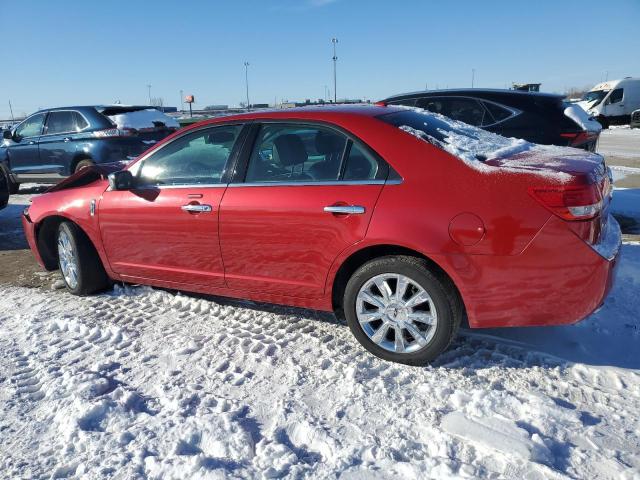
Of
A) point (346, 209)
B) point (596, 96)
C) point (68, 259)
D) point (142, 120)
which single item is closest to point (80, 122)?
point (142, 120)

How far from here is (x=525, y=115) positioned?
21.7ft

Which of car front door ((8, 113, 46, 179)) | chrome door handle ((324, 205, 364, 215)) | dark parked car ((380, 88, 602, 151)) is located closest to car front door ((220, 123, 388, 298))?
chrome door handle ((324, 205, 364, 215))

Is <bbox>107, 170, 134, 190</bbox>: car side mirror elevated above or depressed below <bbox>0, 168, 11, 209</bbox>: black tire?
above

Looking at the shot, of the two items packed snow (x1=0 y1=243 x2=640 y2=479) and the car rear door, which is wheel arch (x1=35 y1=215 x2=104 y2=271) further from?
the car rear door

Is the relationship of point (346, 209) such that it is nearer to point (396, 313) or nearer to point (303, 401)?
point (396, 313)

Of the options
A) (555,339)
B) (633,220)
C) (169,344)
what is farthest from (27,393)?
(633,220)

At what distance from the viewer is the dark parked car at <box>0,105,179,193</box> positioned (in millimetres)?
8898

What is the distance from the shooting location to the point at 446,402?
2693 millimetres

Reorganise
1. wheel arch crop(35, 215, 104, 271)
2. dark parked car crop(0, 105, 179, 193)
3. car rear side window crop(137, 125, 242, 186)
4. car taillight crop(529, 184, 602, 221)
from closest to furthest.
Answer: car taillight crop(529, 184, 602, 221) → car rear side window crop(137, 125, 242, 186) → wheel arch crop(35, 215, 104, 271) → dark parked car crop(0, 105, 179, 193)

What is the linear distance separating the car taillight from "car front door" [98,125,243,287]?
6.75 feet

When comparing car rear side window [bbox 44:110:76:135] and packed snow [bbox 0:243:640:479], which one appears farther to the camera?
car rear side window [bbox 44:110:76:135]

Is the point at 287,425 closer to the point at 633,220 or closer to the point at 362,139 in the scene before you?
the point at 362,139

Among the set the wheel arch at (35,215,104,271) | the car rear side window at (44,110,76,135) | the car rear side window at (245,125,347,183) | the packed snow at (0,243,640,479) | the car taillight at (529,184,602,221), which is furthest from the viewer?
the car rear side window at (44,110,76,135)

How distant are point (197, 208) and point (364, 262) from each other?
50.2 inches
